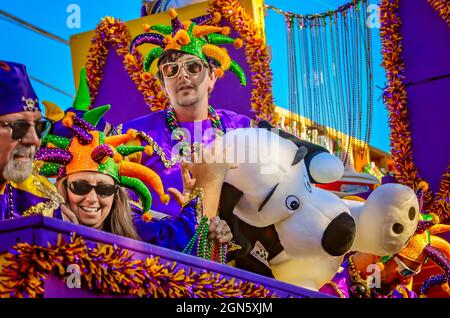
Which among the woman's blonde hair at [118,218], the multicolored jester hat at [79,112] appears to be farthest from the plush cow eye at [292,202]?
the multicolored jester hat at [79,112]

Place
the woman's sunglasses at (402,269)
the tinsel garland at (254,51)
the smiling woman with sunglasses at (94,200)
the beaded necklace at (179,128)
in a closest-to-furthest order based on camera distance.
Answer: the smiling woman with sunglasses at (94,200), the beaded necklace at (179,128), the woman's sunglasses at (402,269), the tinsel garland at (254,51)

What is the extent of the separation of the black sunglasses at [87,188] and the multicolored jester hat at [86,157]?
0.13ft

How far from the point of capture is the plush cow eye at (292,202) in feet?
9.71

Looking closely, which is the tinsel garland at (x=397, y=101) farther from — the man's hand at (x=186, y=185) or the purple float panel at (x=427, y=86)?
the man's hand at (x=186, y=185)

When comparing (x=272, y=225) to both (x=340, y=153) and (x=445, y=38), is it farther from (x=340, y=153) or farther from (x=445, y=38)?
(x=445, y=38)

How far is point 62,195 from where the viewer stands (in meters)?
2.58

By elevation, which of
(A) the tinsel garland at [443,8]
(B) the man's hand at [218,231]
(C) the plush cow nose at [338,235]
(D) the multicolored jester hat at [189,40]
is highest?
(A) the tinsel garland at [443,8]

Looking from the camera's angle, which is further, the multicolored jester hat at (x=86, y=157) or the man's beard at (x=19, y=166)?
the multicolored jester hat at (x=86, y=157)

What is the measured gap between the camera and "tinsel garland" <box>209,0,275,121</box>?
4363 mm

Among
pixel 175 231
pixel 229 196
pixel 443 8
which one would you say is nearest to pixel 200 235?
pixel 175 231

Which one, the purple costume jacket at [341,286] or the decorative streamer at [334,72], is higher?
A: the decorative streamer at [334,72]

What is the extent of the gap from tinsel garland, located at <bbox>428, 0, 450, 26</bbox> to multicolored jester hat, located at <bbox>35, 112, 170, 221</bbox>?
255 centimetres

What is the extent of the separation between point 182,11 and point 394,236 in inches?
75.8

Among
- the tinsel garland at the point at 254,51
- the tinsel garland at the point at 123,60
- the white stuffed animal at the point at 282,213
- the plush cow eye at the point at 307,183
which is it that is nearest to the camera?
the white stuffed animal at the point at 282,213
